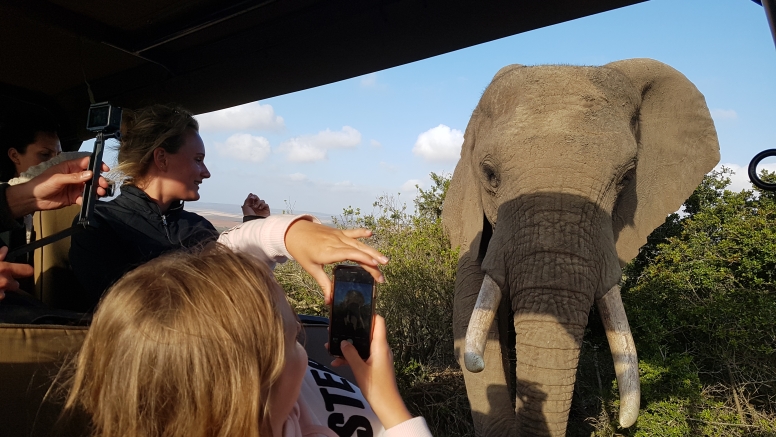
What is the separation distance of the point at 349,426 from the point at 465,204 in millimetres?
2621

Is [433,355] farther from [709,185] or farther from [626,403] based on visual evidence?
[709,185]

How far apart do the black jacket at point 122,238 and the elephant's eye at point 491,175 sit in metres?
1.83

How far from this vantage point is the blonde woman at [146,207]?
6.07 ft

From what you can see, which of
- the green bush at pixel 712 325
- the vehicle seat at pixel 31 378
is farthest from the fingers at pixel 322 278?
the green bush at pixel 712 325

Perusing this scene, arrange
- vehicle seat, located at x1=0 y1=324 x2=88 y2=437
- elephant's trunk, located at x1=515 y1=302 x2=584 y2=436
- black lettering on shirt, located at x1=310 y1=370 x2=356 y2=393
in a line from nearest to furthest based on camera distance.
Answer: vehicle seat, located at x1=0 y1=324 x2=88 y2=437
black lettering on shirt, located at x1=310 y1=370 x2=356 y2=393
elephant's trunk, located at x1=515 y1=302 x2=584 y2=436

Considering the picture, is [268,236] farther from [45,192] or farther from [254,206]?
[254,206]

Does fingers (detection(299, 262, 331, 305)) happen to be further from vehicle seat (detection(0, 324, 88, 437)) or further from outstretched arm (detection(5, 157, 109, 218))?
outstretched arm (detection(5, 157, 109, 218))

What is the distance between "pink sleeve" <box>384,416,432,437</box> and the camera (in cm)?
104

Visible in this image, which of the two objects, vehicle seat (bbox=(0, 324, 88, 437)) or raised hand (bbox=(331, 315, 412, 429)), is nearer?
raised hand (bbox=(331, 315, 412, 429))

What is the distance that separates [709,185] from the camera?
17.9 feet

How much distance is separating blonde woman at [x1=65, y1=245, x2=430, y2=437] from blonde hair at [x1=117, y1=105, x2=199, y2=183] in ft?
4.12

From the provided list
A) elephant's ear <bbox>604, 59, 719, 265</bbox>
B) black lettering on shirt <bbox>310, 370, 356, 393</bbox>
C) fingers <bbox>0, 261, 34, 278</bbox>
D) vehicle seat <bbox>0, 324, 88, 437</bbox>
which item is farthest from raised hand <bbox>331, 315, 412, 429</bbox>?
elephant's ear <bbox>604, 59, 719, 265</bbox>

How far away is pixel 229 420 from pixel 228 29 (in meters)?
2.39

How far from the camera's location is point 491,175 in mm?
3402
